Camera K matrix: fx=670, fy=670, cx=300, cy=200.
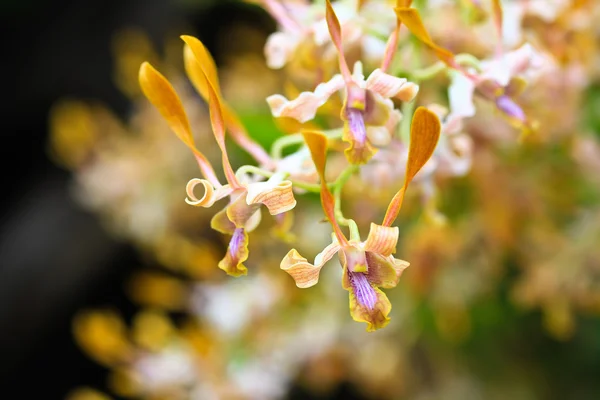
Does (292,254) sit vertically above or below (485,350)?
above

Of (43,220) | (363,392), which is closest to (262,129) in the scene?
(363,392)

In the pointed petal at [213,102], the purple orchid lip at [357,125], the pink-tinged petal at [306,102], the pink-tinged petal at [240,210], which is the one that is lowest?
the pink-tinged petal at [240,210]

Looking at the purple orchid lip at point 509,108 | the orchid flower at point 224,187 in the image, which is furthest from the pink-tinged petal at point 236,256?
the purple orchid lip at point 509,108

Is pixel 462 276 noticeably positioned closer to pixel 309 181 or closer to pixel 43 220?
pixel 309 181

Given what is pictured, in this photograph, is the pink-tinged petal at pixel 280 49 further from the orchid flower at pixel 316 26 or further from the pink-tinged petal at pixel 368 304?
the pink-tinged petal at pixel 368 304

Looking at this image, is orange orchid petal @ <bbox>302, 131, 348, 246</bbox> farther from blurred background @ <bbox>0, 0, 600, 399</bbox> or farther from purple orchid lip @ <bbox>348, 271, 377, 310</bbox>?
blurred background @ <bbox>0, 0, 600, 399</bbox>

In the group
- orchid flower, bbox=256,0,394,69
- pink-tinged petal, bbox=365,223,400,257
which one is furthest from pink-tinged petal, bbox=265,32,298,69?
pink-tinged petal, bbox=365,223,400,257

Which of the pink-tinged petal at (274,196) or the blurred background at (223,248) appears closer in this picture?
the pink-tinged petal at (274,196)
